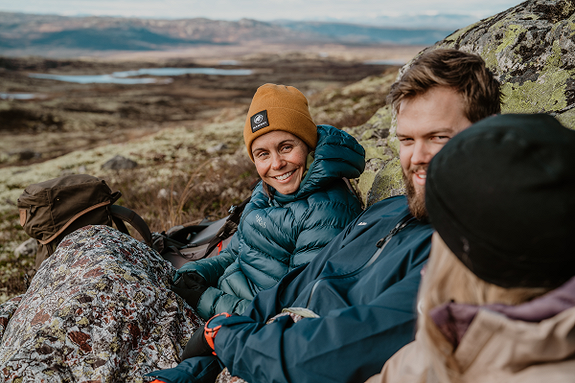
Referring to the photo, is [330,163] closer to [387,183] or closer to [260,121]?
[260,121]

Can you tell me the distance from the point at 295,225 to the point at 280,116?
85 centimetres

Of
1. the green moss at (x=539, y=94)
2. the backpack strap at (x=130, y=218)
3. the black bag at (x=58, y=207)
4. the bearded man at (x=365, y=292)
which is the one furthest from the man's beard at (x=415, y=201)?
the black bag at (x=58, y=207)

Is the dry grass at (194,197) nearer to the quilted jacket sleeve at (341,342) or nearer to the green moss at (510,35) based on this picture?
the green moss at (510,35)

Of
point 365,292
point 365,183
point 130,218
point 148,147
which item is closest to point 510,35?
point 365,183

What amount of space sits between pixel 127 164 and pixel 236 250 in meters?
10.8

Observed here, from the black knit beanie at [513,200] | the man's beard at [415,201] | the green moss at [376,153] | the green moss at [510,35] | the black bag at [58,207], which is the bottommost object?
the black bag at [58,207]

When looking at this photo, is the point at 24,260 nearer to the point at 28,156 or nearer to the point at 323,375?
the point at 323,375

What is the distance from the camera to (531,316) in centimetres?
72

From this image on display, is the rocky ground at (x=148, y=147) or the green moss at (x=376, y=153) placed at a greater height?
the green moss at (x=376, y=153)

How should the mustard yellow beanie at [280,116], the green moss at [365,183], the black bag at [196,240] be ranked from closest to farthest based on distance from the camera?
the mustard yellow beanie at [280,116] → the black bag at [196,240] → the green moss at [365,183]

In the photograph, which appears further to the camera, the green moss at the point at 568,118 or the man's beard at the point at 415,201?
the green moss at the point at 568,118

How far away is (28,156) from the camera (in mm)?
20875

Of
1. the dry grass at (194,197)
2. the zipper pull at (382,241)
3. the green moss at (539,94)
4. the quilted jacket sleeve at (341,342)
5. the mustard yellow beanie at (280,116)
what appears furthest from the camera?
the dry grass at (194,197)

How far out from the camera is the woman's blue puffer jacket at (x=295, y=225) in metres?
2.52
